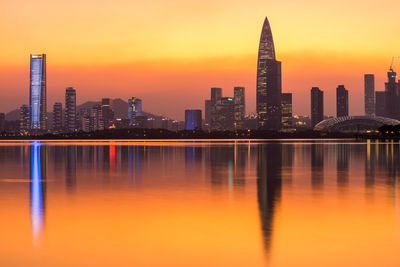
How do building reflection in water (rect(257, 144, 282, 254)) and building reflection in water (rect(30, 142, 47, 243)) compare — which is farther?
building reflection in water (rect(30, 142, 47, 243))

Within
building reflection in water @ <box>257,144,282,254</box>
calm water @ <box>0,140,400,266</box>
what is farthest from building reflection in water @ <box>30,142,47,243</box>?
building reflection in water @ <box>257,144,282,254</box>

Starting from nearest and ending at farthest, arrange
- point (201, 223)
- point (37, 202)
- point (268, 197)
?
point (201, 223)
point (37, 202)
point (268, 197)

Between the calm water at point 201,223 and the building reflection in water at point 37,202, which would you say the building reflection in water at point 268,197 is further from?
the building reflection in water at point 37,202

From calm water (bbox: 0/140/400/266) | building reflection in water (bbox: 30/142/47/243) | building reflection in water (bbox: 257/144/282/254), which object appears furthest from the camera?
building reflection in water (bbox: 30/142/47/243)

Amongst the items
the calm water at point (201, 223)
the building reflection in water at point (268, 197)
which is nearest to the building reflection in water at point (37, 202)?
the calm water at point (201, 223)

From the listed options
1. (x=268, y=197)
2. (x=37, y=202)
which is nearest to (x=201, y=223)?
(x=268, y=197)

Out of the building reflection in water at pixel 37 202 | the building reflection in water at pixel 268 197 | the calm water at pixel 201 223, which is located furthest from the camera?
the building reflection in water at pixel 37 202

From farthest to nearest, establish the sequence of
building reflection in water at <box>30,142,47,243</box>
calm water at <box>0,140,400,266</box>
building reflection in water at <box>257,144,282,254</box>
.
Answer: building reflection in water at <box>30,142,47,243</box> < building reflection in water at <box>257,144,282,254</box> < calm water at <box>0,140,400,266</box>

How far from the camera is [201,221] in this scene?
710 inches

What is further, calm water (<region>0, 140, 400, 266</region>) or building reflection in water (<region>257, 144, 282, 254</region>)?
building reflection in water (<region>257, 144, 282, 254</region>)

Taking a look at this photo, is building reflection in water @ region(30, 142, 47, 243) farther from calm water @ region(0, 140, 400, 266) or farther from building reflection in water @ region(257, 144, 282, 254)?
building reflection in water @ region(257, 144, 282, 254)

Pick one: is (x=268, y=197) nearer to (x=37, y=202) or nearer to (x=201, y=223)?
(x=201, y=223)

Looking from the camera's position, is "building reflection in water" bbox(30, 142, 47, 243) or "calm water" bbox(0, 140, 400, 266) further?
"building reflection in water" bbox(30, 142, 47, 243)

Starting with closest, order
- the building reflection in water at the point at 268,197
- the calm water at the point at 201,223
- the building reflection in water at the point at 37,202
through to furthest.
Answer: the calm water at the point at 201,223
the building reflection in water at the point at 268,197
the building reflection in water at the point at 37,202
